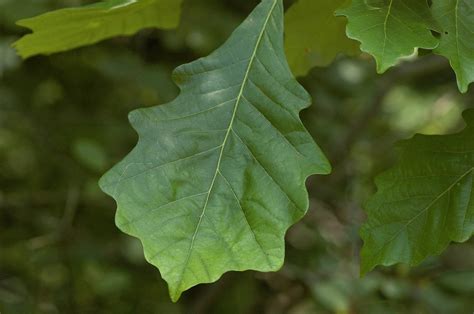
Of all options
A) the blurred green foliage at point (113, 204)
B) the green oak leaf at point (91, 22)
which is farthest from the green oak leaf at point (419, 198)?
the blurred green foliage at point (113, 204)

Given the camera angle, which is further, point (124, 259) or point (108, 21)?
point (124, 259)

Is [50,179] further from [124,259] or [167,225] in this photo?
[167,225]

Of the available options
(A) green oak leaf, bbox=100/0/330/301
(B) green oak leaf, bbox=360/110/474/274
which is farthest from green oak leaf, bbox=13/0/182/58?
(B) green oak leaf, bbox=360/110/474/274

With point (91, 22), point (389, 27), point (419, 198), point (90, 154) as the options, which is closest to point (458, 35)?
point (389, 27)

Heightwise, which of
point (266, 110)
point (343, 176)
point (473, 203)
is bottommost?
point (343, 176)

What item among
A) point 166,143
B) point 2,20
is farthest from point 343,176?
point 166,143

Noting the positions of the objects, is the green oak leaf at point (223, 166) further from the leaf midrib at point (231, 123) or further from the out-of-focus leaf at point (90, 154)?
the out-of-focus leaf at point (90, 154)

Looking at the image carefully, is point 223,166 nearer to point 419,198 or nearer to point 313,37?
point 419,198
